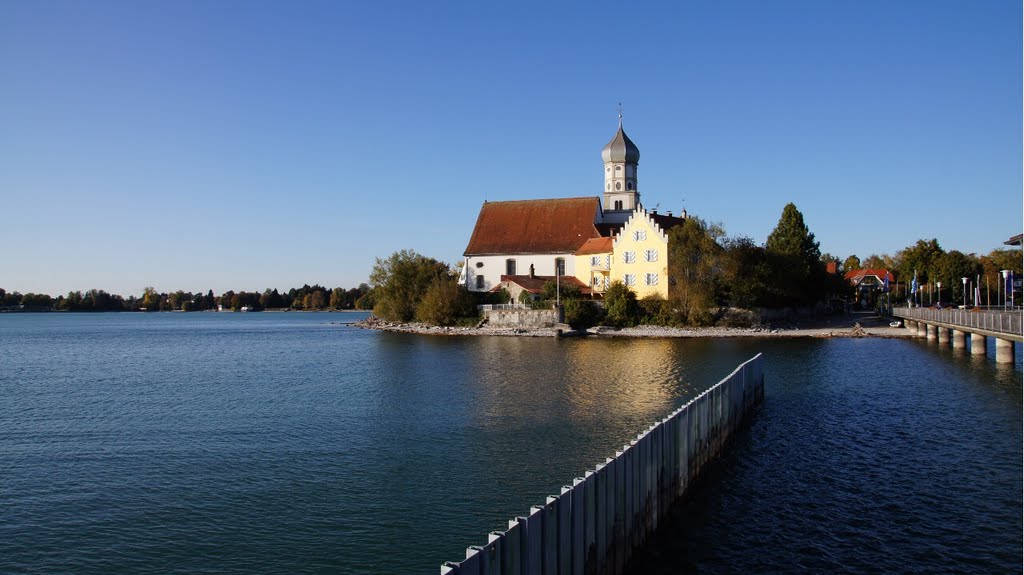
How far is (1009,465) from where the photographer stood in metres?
16.6

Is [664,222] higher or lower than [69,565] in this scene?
higher

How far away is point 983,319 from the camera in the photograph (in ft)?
130

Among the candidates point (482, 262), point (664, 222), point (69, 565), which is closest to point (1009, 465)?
point (69, 565)

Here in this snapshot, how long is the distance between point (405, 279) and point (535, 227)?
57.7 ft

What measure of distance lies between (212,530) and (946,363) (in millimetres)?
38358

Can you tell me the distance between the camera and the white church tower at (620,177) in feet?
299

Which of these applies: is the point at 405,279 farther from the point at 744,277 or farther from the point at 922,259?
the point at 922,259

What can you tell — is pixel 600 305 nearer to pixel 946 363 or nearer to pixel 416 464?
pixel 946 363

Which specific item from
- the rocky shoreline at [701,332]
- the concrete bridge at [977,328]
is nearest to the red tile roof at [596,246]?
the rocky shoreline at [701,332]

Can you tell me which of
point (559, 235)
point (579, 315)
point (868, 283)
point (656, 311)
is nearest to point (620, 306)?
point (656, 311)

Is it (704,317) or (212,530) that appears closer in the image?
(212,530)

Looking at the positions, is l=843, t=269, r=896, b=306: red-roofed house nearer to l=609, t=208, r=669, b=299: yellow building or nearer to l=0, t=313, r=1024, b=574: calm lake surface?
l=609, t=208, r=669, b=299: yellow building

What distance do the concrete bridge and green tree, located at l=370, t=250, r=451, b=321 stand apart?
5300cm

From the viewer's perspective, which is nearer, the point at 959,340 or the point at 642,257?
the point at 959,340
